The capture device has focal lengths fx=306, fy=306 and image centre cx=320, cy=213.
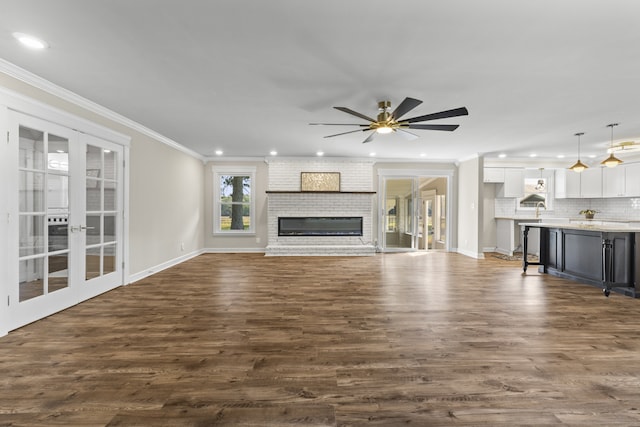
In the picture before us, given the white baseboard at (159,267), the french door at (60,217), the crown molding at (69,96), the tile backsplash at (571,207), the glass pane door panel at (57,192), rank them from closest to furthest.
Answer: the crown molding at (69,96) < the french door at (60,217) < the glass pane door panel at (57,192) < the white baseboard at (159,267) < the tile backsplash at (571,207)

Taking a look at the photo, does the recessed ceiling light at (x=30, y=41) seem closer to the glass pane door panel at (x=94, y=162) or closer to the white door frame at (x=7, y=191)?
the white door frame at (x=7, y=191)

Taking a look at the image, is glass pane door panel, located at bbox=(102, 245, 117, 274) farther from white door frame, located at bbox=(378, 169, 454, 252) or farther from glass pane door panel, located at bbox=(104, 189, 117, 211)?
white door frame, located at bbox=(378, 169, 454, 252)

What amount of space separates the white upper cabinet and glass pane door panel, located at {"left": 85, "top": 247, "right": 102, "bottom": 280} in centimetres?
1011

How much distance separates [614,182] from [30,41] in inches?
399

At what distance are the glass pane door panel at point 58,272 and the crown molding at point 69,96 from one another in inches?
68.3

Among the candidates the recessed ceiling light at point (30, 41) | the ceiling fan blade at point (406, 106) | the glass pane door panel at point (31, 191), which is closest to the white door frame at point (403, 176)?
the ceiling fan blade at point (406, 106)

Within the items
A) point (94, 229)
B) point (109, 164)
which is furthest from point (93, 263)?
point (109, 164)

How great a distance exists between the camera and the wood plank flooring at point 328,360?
1670 millimetres

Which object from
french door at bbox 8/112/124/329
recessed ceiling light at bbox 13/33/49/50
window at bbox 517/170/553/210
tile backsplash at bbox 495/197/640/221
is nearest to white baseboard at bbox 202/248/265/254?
french door at bbox 8/112/124/329

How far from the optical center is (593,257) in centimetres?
443

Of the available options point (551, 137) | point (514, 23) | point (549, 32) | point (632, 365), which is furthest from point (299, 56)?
point (551, 137)

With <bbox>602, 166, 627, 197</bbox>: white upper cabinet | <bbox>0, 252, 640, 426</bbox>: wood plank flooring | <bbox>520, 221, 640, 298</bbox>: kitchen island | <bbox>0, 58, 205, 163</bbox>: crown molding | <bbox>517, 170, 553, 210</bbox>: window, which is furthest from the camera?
<bbox>517, 170, 553, 210</bbox>: window

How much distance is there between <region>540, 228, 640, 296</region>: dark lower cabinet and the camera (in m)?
4.01

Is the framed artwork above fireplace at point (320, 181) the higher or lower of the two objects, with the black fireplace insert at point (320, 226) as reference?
higher
